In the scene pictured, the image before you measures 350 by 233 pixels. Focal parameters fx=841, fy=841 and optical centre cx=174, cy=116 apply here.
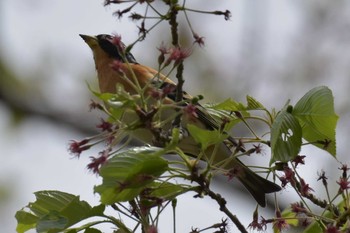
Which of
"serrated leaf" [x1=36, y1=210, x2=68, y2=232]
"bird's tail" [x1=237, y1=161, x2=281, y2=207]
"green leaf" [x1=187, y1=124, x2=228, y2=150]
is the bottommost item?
"serrated leaf" [x1=36, y1=210, x2=68, y2=232]

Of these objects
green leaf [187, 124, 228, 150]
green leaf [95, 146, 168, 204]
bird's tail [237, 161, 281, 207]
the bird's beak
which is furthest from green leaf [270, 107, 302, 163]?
the bird's beak

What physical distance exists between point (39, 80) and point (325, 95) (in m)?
6.30

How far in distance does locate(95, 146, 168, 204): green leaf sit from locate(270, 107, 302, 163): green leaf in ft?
1.36

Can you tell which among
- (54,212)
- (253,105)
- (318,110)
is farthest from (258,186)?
(54,212)

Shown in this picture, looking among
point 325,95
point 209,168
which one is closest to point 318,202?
point 325,95

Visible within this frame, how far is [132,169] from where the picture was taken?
236cm

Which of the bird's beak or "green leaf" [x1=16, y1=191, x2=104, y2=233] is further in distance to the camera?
the bird's beak

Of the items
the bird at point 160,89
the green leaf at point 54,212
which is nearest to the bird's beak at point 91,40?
the bird at point 160,89

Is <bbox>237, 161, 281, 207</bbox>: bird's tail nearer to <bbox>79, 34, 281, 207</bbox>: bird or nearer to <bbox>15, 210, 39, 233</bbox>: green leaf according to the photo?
<bbox>79, 34, 281, 207</bbox>: bird

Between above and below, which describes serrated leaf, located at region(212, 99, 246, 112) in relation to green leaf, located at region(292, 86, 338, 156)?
above

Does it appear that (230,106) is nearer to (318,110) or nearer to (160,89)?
(318,110)

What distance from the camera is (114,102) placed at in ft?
7.84

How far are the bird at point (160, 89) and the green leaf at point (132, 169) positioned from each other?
8cm

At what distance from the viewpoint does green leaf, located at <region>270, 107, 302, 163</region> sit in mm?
2633
